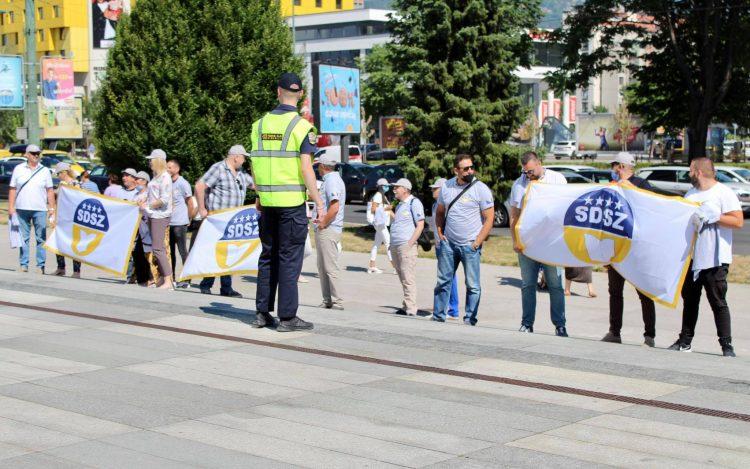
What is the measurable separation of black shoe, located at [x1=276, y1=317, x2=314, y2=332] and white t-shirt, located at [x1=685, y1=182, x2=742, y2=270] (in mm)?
3255

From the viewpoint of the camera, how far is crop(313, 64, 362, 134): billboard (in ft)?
93.8

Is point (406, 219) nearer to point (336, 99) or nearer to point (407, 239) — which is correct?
point (407, 239)

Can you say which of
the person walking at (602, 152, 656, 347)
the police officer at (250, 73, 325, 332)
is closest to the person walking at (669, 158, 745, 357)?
the person walking at (602, 152, 656, 347)

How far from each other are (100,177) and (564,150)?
2488 inches

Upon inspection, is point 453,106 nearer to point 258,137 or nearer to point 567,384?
point 258,137

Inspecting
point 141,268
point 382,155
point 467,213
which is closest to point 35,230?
point 141,268

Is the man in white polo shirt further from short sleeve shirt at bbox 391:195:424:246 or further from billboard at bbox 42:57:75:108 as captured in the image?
billboard at bbox 42:57:75:108

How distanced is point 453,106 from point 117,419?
65.4ft

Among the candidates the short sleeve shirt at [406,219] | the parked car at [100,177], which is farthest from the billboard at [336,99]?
the short sleeve shirt at [406,219]

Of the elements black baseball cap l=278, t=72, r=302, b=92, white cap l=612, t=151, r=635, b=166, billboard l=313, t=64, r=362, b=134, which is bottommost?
white cap l=612, t=151, r=635, b=166

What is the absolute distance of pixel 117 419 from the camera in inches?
234

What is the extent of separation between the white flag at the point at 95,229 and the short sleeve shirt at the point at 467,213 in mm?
4427

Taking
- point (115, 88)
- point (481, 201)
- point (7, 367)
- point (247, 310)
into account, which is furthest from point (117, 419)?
point (115, 88)

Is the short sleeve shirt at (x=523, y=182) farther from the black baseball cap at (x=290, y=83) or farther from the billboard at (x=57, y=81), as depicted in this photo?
the billboard at (x=57, y=81)
